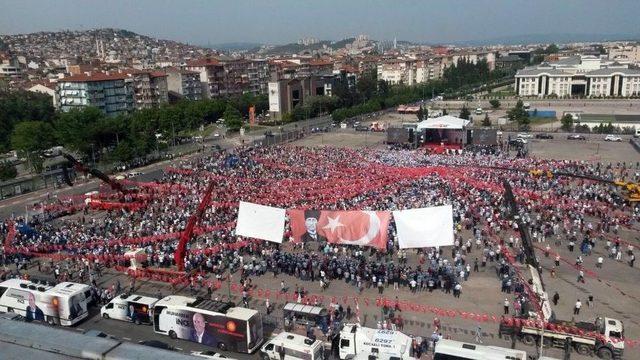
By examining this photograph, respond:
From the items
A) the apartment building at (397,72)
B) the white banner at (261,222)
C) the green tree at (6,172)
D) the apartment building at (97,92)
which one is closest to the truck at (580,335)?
the white banner at (261,222)

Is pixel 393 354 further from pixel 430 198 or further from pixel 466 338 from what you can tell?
pixel 430 198

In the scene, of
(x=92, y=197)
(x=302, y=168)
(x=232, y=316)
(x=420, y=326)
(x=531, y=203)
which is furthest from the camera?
(x=302, y=168)

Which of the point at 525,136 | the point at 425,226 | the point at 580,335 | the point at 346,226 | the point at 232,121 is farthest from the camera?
the point at 232,121

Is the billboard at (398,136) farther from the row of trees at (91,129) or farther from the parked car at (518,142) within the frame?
the row of trees at (91,129)

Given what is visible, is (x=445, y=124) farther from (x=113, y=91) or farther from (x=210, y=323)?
(x=113, y=91)

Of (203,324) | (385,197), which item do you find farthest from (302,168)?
(203,324)

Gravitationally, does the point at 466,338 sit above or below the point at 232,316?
below

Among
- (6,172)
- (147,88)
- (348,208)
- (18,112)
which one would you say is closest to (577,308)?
(348,208)
